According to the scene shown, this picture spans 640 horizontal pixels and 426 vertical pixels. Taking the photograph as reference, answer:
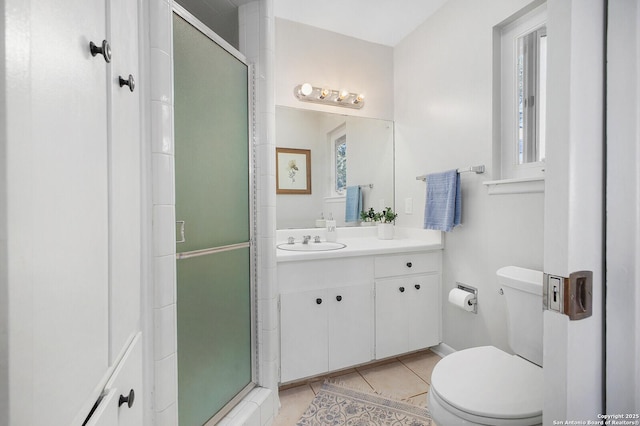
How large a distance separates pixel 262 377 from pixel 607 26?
5.96 feet

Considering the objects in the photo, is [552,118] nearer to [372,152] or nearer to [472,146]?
[472,146]

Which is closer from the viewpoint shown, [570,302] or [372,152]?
[570,302]

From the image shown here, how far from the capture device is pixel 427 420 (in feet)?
5.02

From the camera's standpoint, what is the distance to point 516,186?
1604 mm

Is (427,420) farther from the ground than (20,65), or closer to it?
closer to it

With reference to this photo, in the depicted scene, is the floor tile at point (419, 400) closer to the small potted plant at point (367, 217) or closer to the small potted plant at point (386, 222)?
the small potted plant at point (386, 222)

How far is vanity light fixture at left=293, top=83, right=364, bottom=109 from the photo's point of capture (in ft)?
7.35

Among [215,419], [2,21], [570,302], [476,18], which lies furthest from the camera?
[476,18]

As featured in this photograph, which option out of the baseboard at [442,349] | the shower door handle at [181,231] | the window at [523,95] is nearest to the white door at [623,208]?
the window at [523,95]

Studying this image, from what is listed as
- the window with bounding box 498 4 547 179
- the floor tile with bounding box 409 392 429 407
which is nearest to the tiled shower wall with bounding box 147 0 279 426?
the floor tile with bounding box 409 392 429 407

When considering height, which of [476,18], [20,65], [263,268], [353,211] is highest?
[476,18]

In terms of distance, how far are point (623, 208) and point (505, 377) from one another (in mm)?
862

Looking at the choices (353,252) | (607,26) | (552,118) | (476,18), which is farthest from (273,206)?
(476,18)

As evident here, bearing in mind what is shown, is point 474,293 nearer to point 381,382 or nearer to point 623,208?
point 381,382
